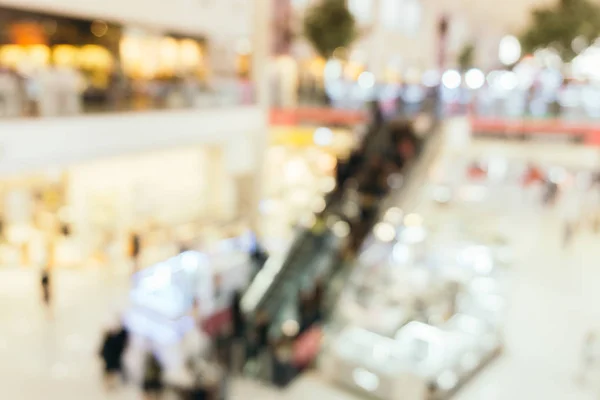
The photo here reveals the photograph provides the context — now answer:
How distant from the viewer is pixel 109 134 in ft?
36.5

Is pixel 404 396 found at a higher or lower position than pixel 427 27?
lower

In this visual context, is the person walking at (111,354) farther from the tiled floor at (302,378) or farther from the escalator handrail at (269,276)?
the escalator handrail at (269,276)

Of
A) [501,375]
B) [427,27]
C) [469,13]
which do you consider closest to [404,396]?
[501,375]

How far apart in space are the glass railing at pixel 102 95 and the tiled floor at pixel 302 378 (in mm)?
3362

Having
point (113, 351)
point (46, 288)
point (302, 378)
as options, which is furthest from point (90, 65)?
point (302, 378)

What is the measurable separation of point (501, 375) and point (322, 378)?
8.70ft

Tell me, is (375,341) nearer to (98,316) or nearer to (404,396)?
(404,396)

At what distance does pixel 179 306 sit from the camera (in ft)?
31.3

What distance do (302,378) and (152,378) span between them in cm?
221

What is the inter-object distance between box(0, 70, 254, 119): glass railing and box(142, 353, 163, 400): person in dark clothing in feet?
14.9

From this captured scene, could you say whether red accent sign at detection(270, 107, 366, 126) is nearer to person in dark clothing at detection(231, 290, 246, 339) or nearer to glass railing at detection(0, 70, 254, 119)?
glass railing at detection(0, 70, 254, 119)

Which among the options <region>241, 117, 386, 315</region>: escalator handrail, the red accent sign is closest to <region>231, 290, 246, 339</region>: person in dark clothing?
<region>241, 117, 386, 315</region>: escalator handrail

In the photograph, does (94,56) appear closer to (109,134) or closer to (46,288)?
(109,134)

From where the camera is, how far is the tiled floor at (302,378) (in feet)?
26.8
